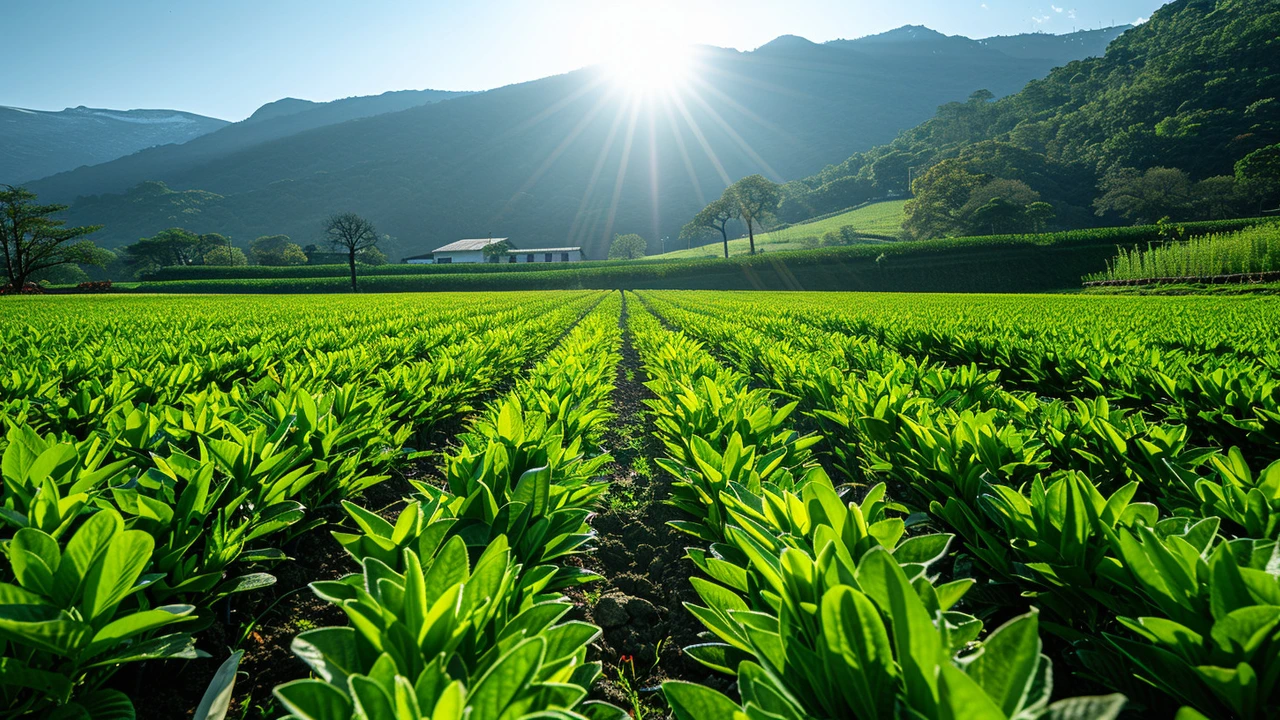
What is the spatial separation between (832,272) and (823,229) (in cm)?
4579

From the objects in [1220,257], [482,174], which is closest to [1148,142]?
[1220,257]

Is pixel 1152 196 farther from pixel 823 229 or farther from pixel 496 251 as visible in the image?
pixel 496 251

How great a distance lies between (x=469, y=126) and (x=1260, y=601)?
703ft

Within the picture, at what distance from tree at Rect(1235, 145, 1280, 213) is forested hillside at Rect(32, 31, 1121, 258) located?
4191 inches

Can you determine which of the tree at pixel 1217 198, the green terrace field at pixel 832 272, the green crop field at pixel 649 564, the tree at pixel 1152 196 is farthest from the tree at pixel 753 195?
the green crop field at pixel 649 564

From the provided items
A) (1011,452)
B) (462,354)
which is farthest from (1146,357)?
(462,354)

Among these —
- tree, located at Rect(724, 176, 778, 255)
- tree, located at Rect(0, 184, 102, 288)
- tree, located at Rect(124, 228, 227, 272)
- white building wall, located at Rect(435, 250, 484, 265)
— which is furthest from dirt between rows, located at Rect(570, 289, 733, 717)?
tree, located at Rect(124, 228, 227, 272)

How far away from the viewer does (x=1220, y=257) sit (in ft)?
69.8

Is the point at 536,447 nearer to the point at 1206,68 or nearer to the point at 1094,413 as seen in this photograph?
the point at 1094,413

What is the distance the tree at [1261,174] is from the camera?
47.3 m

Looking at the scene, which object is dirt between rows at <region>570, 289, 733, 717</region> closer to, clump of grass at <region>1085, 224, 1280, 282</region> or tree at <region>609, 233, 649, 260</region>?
clump of grass at <region>1085, 224, 1280, 282</region>

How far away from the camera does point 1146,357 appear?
4.58 meters

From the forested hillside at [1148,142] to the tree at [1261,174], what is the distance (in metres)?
0.11

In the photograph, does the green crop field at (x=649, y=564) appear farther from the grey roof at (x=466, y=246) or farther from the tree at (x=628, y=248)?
the tree at (x=628, y=248)
